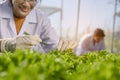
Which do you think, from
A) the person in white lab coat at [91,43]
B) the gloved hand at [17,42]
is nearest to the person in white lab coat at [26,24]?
the gloved hand at [17,42]

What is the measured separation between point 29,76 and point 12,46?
7.50 feet

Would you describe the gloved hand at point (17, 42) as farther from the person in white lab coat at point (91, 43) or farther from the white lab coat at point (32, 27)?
the person in white lab coat at point (91, 43)

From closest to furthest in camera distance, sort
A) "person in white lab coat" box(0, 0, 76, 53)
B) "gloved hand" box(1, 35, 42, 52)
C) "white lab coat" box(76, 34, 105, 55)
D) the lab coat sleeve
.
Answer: "gloved hand" box(1, 35, 42, 52)
"person in white lab coat" box(0, 0, 76, 53)
the lab coat sleeve
"white lab coat" box(76, 34, 105, 55)

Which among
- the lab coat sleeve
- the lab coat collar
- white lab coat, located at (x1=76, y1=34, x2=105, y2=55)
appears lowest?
white lab coat, located at (x1=76, y1=34, x2=105, y2=55)

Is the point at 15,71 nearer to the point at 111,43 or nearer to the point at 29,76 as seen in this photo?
the point at 29,76

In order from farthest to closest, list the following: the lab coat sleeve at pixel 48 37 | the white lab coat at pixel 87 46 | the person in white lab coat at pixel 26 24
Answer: the white lab coat at pixel 87 46, the lab coat sleeve at pixel 48 37, the person in white lab coat at pixel 26 24

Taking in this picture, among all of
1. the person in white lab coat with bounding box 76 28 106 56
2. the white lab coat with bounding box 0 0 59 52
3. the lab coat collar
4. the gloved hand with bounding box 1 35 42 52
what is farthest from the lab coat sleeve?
the person in white lab coat with bounding box 76 28 106 56

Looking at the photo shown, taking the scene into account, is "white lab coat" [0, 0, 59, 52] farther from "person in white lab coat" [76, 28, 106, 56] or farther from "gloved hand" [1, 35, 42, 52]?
"person in white lab coat" [76, 28, 106, 56]

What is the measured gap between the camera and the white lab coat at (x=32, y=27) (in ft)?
11.2

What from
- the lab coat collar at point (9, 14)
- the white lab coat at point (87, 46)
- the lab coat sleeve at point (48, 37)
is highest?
the lab coat collar at point (9, 14)

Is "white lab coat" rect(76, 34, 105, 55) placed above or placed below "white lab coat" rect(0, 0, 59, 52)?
below

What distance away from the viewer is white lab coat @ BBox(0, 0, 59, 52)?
3408 millimetres

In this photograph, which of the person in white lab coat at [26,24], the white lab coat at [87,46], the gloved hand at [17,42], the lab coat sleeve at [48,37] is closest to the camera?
the gloved hand at [17,42]

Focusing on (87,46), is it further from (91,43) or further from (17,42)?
(17,42)
